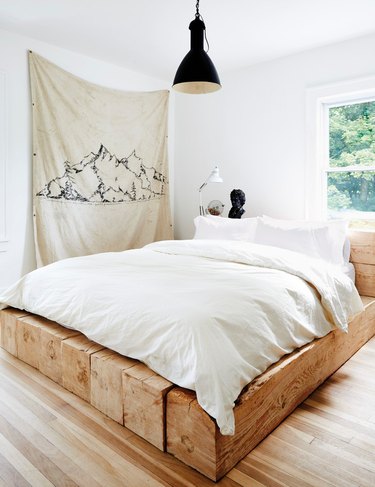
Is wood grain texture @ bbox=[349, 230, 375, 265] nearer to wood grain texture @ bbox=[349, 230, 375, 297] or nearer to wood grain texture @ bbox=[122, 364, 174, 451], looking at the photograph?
wood grain texture @ bbox=[349, 230, 375, 297]

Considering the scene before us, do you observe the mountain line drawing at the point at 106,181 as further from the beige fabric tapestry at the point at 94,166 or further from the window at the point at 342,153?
the window at the point at 342,153

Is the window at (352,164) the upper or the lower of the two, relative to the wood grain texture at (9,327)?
upper

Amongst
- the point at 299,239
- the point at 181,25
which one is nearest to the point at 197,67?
the point at 181,25

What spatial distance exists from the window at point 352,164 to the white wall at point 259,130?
0.27 m

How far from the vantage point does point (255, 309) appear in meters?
1.77

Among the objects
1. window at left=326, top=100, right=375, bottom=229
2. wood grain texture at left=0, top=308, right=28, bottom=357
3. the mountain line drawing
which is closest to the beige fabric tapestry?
the mountain line drawing

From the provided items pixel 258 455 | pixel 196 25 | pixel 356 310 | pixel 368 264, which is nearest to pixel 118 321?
pixel 258 455

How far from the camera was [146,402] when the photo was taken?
1.60 meters

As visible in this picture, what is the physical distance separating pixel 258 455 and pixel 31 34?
368 centimetres

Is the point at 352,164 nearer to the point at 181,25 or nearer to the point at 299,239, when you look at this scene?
the point at 299,239

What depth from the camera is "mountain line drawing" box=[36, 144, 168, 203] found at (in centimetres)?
380

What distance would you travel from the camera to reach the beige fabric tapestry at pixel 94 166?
11.9 ft

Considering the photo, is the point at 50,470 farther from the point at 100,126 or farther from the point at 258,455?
the point at 100,126

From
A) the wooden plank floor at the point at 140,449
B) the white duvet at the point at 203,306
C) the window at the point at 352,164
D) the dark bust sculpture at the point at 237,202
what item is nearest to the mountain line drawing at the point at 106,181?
the dark bust sculpture at the point at 237,202
